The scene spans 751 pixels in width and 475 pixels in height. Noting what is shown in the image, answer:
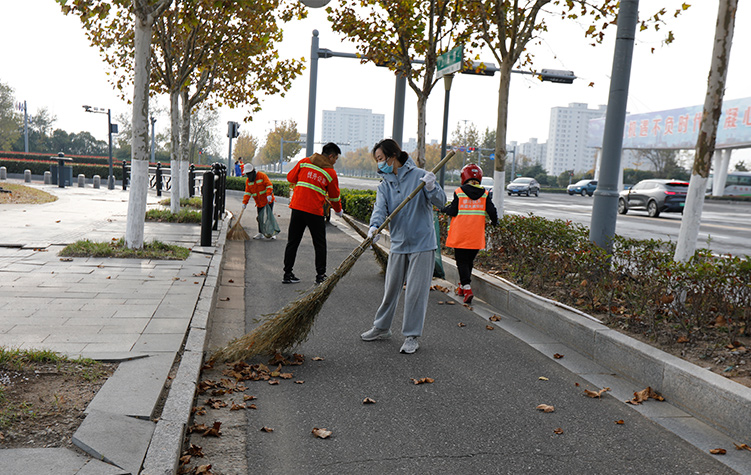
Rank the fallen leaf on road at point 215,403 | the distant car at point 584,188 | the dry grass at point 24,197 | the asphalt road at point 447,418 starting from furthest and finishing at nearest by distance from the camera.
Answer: the distant car at point 584,188 → the dry grass at point 24,197 → the fallen leaf on road at point 215,403 → the asphalt road at point 447,418

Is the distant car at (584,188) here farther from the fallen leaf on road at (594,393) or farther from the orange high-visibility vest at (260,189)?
the fallen leaf on road at (594,393)

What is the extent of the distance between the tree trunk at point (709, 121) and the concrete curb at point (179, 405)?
403 centimetres

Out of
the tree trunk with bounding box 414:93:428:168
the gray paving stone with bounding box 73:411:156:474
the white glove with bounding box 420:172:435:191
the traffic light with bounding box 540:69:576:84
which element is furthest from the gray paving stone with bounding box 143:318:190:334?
the traffic light with bounding box 540:69:576:84

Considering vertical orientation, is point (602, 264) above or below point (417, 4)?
below

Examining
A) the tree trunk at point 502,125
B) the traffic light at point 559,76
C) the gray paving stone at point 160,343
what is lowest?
the gray paving stone at point 160,343

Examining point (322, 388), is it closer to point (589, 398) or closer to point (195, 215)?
point (589, 398)

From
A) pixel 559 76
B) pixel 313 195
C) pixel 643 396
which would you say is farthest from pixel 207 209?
pixel 559 76

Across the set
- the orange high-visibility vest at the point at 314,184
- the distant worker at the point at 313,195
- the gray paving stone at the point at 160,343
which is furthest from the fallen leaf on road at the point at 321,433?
the orange high-visibility vest at the point at 314,184

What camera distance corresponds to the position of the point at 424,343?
5180mm

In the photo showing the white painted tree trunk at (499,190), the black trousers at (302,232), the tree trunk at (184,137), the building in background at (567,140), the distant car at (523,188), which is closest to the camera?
the black trousers at (302,232)

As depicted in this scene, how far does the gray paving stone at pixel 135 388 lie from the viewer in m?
3.19

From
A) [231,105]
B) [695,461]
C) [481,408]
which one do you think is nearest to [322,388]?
[481,408]

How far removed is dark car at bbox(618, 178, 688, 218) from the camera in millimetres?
22297

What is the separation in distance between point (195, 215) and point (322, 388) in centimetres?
1042
